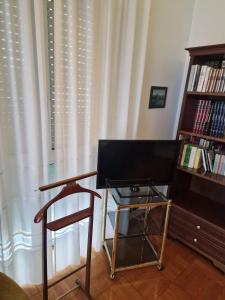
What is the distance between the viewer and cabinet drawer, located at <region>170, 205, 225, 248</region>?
1.77 metres

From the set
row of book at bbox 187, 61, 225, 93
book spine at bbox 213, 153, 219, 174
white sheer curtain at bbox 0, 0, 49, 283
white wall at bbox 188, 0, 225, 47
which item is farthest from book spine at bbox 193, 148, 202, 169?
white sheer curtain at bbox 0, 0, 49, 283

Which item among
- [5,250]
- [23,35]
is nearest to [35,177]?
[5,250]

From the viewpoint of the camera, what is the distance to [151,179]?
180 centimetres

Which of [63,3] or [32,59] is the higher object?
[63,3]

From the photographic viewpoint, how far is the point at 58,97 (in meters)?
1.37

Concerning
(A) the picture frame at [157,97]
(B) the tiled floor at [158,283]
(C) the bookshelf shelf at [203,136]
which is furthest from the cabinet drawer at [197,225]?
(A) the picture frame at [157,97]

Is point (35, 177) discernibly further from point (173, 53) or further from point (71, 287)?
point (173, 53)

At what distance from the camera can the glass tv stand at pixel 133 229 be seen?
1.64m

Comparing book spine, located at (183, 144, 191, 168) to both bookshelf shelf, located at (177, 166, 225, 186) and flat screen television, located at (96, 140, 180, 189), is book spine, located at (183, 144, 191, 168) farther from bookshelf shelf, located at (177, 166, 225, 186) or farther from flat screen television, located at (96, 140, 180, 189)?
flat screen television, located at (96, 140, 180, 189)

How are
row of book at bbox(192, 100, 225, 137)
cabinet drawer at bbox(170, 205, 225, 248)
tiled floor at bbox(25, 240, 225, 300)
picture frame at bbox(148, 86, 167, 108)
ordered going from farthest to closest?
picture frame at bbox(148, 86, 167, 108) < row of book at bbox(192, 100, 225, 137) < cabinet drawer at bbox(170, 205, 225, 248) < tiled floor at bbox(25, 240, 225, 300)

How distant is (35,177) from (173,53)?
6.07 ft

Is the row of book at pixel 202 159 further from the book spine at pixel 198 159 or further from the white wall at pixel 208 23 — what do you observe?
the white wall at pixel 208 23

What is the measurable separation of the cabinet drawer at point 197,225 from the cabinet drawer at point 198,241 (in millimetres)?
21

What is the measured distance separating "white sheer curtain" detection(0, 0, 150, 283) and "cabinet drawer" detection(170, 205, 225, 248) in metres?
0.93
